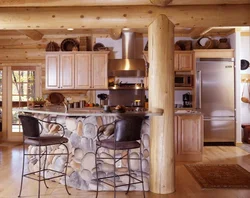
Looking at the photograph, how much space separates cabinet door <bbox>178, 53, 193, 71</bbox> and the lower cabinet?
2.06 m

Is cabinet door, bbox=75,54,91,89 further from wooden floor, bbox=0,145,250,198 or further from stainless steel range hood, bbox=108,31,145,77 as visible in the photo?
wooden floor, bbox=0,145,250,198

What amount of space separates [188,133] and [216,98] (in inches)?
80.2

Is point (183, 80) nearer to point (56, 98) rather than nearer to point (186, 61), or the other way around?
point (186, 61)

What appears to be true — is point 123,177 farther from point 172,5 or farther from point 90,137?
point 172,5

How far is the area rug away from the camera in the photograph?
13.3ft

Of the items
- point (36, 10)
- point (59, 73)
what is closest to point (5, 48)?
point (59, 73)

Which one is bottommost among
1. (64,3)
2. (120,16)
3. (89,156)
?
(89,156)

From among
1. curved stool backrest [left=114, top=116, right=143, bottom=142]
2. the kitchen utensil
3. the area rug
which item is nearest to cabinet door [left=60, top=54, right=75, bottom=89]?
the area rug

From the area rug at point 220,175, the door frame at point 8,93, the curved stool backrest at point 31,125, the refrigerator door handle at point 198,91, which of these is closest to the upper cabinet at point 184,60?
the refrigerator door handle at point 198,91

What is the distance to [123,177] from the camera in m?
3.83

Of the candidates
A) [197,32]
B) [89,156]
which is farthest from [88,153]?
[197,32]

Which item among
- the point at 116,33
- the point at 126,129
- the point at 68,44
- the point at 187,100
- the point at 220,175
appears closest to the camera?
the point at 126,129

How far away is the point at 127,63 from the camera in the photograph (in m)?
6.93

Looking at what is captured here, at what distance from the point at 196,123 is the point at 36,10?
3.35 meters
